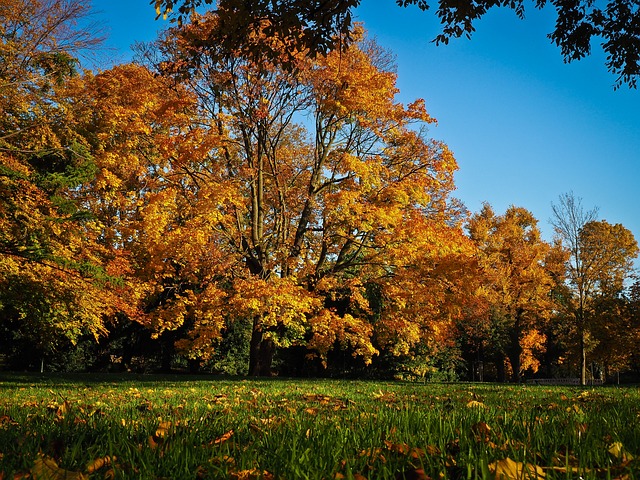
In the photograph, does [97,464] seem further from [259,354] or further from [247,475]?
[259,354]

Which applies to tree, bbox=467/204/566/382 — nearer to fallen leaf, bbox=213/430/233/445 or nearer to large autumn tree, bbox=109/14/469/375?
large autumn tree, bbox=109/14/469/375

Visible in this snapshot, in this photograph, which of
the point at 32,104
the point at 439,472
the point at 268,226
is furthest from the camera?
the point at 268,226

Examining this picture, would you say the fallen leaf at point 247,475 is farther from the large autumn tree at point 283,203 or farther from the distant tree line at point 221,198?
the large autumn tree at point 283,203

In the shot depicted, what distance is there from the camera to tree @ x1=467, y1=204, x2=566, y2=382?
2766 centimetres

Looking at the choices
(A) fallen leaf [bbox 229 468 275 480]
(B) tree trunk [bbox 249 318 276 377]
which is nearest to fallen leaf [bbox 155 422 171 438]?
(A) fallen leaf [bbox 229 468 275 480]

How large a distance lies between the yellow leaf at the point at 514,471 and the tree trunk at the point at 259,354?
49.8ft

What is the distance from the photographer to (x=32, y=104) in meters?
14.3

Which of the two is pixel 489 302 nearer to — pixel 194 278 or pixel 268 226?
pixel 268 226

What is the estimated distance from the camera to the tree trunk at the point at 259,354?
1678 centimetres

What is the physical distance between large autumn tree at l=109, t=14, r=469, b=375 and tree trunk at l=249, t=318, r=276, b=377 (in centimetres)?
5

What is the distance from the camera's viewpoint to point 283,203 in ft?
54.5

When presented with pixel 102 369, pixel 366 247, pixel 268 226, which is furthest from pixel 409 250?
pixel 102 369

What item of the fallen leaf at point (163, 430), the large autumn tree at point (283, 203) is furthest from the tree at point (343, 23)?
the large autumn tree at point (283, 203)

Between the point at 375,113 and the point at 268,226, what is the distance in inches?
256
